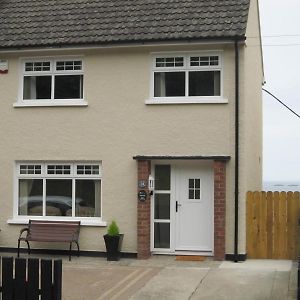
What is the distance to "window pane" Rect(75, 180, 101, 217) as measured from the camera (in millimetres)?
14367

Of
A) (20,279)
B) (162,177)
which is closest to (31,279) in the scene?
(20,279)

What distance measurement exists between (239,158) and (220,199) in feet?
3.36

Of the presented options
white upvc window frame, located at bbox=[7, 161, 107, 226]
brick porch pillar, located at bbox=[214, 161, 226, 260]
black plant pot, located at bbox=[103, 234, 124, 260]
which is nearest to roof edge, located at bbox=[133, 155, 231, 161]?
brick porch pillar, located at bbox=[214, 161, 226, 260]

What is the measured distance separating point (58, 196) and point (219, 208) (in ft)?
13.0

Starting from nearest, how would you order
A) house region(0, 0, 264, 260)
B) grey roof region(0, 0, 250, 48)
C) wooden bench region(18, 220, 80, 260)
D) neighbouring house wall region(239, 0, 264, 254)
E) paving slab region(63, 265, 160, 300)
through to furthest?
paving slab region(63, 265, 160, 300) → neighbouring house wall region(239, 0, 264, 254) → house region(0, 0, 264, 260) → grey roof region(0, 0, 250, 48) → wooden bench region(18, 220, 80, 260)

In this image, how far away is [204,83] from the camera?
13945 millimetres

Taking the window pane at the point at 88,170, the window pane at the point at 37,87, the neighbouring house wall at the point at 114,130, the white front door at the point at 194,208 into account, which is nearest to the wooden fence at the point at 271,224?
the neighbouring house wall at the point at 114,130

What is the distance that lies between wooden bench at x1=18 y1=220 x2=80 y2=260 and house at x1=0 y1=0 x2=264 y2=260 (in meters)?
0.30

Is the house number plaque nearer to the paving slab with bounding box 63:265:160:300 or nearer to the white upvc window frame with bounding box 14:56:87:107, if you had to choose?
the paving slab with bounding box 63:265:160:300

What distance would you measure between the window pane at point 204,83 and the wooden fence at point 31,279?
746 centimetres

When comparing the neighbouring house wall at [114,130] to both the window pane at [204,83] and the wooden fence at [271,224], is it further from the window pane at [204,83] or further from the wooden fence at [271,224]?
the wooden fence at [271,224]

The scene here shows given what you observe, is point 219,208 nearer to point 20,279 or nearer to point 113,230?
point 113,230

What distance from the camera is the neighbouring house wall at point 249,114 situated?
13.5 m

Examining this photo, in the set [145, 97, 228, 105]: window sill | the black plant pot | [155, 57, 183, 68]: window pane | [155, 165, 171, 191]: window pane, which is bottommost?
the black plant pot
